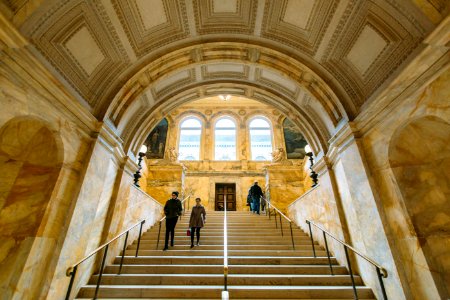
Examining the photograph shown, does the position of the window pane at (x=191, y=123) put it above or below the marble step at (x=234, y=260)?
above

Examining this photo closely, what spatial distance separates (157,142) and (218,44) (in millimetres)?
11215

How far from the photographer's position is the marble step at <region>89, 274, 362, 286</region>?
394 centimetres

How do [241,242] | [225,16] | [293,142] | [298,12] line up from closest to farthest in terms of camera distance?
[298,12], [225,16], [241,242], [293,142]

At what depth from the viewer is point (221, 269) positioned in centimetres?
438

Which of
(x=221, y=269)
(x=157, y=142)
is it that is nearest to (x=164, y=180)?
(x=157, y=142)

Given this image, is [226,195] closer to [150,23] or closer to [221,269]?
[221,269]

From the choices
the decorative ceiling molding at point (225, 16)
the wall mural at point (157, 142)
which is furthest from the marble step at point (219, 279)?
the wall mural at point (157, 142)

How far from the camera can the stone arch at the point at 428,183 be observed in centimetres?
299

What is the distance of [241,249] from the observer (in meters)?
5.44

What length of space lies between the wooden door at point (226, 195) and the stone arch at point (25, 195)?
34.0 ft

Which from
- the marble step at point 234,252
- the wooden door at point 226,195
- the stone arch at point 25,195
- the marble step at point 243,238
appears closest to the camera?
the stone arch at point 25,195

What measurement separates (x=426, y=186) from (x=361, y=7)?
329 cm

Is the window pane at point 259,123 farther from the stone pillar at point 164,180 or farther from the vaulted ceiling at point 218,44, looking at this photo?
the vaulted ceiling at point 218,44

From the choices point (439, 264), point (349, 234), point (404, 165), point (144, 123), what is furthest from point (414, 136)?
point (144, 123)
